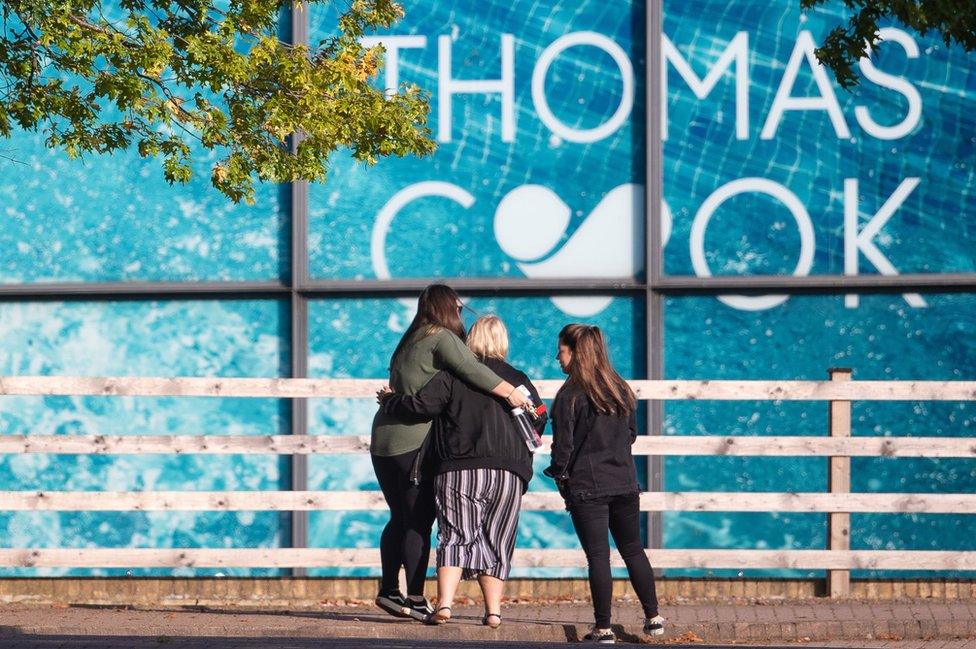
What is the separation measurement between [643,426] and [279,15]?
3.71m

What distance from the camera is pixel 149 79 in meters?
9.00

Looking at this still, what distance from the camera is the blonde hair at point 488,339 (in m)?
9.22

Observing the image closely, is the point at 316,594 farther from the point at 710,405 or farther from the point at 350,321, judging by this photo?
the point at 710,405

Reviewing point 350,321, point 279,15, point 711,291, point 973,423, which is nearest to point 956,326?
point 973,423

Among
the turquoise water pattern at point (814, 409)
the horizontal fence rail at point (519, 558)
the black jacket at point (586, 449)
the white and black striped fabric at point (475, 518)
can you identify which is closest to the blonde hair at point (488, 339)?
the black jacket at point (586, 449)

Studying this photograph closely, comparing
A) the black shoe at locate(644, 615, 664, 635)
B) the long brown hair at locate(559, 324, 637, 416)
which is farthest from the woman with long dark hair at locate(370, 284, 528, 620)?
the black shoe at locate(644, 615, 664, 635)

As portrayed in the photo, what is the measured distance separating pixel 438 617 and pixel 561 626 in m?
0.78

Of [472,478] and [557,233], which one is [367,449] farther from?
[557,233]

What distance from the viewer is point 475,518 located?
29.7ft

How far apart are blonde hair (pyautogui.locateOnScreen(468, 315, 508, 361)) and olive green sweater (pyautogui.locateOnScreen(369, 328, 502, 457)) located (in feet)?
0.34

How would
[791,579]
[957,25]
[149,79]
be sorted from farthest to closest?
[791,579]
[149,79]
[957,25]

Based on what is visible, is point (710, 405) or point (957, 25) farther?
point (710, 405)

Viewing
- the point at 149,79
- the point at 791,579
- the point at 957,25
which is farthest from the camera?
the point at 791,579

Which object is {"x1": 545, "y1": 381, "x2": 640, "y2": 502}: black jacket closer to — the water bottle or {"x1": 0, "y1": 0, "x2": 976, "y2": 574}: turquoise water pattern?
the water bottle
